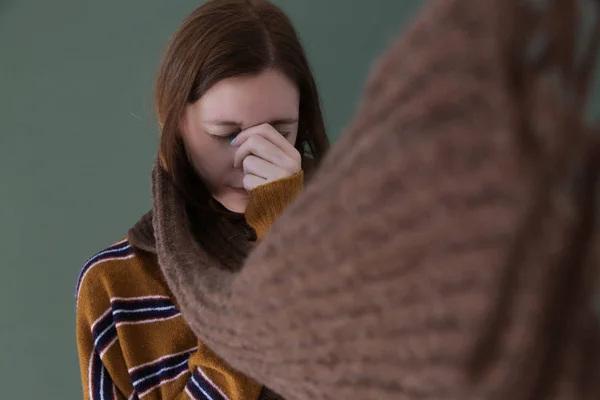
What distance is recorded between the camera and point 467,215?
19 cm

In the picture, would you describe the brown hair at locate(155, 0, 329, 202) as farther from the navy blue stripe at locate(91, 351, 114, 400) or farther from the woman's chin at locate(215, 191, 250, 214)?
the navy blue stripe at locate(91, 351, 114, 400)

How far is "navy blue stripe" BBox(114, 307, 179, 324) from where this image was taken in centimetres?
65

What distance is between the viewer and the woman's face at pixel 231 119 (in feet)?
1.95

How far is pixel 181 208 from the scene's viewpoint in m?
0.63

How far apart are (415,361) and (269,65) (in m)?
0.47

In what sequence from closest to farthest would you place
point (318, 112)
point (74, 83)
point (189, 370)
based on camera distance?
point (189, 370)
point (318, 112)
point (74, 83)

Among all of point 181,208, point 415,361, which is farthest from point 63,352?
point 415,361

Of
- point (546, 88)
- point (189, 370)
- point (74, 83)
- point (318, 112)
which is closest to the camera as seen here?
point (546, 88)

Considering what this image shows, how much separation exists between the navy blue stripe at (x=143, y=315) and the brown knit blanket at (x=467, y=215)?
0.44 metres

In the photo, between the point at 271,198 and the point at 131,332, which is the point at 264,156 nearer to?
the point at 271,198

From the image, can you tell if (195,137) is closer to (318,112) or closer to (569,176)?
(318,112)

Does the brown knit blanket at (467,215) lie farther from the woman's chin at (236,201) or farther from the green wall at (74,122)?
the green wall at (74,122)

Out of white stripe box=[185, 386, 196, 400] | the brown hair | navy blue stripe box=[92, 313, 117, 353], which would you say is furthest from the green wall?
white stripe box=[185, 386, 196, 400]

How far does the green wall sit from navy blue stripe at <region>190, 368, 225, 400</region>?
0.46m
